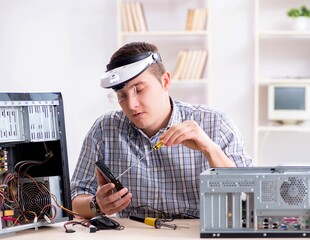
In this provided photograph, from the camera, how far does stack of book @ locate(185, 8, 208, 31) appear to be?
4.02 meters

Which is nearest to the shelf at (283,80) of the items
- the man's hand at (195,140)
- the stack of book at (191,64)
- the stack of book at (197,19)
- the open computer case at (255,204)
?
the stack of book at (191,64)

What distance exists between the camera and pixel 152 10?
4238 millimetres

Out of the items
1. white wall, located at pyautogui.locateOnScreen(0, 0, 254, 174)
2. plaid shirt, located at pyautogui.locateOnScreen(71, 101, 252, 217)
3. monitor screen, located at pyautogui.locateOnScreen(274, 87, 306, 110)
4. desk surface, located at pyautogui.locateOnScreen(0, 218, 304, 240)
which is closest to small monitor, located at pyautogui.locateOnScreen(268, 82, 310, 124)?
monitor screen, located at pyautogui.locateOnScreen(274, 87, 306, 110)

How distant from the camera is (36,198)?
184 centimetres

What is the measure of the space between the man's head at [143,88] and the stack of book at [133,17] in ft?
6.07

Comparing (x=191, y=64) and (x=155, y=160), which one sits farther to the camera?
(x=191, y=64)

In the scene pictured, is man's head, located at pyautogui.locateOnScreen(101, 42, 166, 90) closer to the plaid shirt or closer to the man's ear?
the man's ear

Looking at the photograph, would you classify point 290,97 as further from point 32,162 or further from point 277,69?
point 32,162

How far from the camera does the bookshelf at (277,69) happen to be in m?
4.16

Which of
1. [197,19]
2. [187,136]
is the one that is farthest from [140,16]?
[187,136]

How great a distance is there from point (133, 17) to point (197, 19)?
1.46 feet

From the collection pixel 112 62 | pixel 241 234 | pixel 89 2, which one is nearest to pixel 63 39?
pixel 89 2

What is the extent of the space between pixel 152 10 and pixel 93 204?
249cm

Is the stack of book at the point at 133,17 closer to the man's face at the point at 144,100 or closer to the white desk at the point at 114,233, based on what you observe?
the man's face at the point at 144,100
